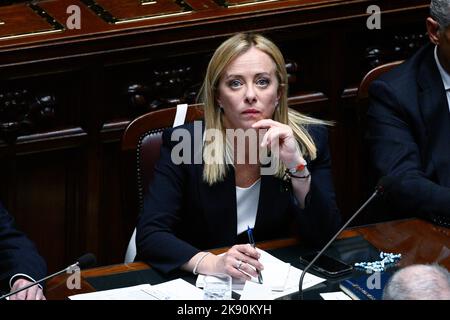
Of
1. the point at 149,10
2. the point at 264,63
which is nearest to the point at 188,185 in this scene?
the point at 264,63

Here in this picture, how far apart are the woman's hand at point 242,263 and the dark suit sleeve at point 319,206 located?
297mm

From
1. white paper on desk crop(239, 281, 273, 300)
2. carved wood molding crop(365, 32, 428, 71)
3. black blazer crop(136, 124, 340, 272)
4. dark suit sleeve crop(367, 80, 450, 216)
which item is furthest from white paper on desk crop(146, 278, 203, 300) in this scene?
carved wood molding crop(365, 32, 428, 71)

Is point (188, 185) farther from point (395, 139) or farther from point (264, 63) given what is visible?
point (395, 139)

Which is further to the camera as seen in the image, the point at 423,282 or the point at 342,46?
the point at 342,46

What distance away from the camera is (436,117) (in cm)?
306

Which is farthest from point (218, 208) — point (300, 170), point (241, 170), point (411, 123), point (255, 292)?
point (411, 123)

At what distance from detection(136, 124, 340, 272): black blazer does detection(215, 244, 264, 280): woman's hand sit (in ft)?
0.95

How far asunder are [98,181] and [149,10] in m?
0.63

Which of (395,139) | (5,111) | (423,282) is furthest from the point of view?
(5,111)

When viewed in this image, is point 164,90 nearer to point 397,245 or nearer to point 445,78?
point 445,78

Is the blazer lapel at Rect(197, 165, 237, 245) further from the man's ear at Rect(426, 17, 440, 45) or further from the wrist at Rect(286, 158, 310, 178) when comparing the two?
the man's ear at Rect(426, 17, 440, 45)

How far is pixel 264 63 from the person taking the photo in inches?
108

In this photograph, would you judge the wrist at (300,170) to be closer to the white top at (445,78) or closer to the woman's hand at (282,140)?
the woman's hand at (282,140)
